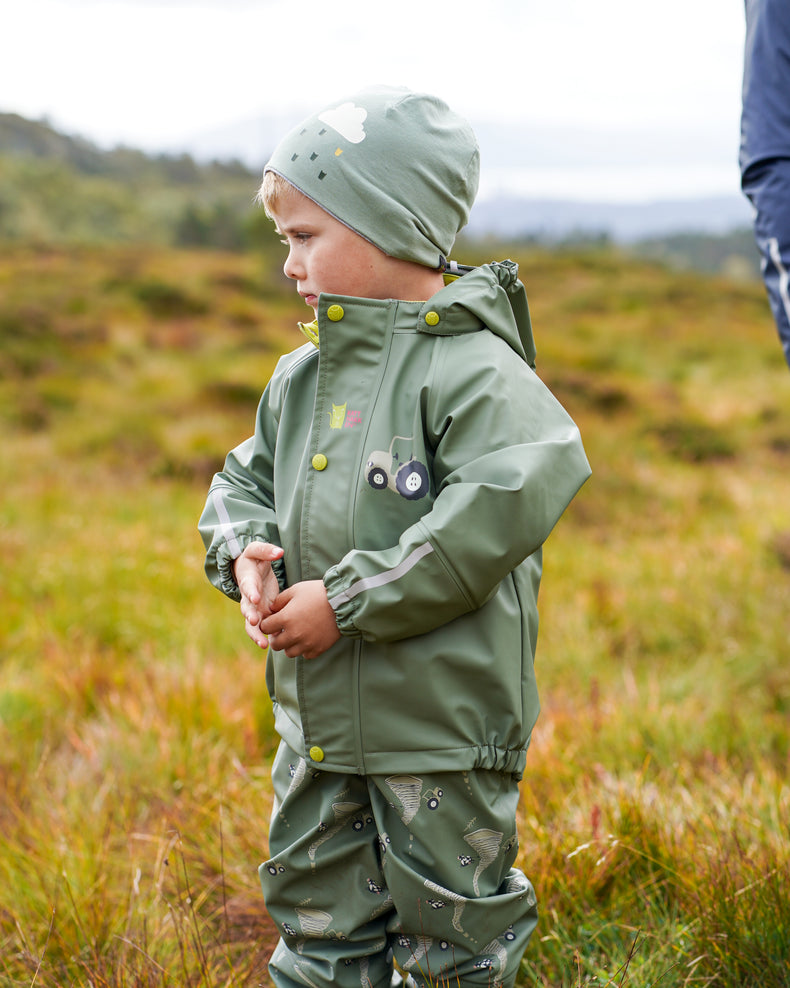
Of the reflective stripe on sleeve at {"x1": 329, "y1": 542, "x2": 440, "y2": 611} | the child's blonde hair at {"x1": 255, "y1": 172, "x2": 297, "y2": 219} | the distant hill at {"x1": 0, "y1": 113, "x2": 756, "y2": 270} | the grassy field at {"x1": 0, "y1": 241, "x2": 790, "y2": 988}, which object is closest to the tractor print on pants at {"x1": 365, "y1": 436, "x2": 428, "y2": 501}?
the reflective stripe on sleeve at {"x1": 329, "y1": 542, "x2": 440, "y2": 611}

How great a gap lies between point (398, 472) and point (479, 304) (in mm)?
308

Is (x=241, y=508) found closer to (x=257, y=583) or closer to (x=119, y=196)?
(x=257, y=583)

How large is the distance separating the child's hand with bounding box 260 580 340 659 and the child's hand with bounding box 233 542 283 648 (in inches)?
1.2

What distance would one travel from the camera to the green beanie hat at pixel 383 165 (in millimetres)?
1474

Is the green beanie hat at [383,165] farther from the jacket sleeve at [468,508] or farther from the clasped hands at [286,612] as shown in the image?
the clasped hands at [286,612]

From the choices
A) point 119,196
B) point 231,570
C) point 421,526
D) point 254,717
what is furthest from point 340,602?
point 119,196

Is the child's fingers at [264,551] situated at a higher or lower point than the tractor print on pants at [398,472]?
lower

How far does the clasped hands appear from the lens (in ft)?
4.59

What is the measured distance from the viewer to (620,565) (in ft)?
16.9

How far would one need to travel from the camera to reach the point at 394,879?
1525 millimetres

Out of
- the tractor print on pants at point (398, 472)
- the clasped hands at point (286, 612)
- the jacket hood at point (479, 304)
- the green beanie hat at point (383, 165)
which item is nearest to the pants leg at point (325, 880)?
the clasped hands at point (286, 612)

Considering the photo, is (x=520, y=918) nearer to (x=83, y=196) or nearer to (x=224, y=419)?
(x=224, y=419)

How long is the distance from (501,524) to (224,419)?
315 inches

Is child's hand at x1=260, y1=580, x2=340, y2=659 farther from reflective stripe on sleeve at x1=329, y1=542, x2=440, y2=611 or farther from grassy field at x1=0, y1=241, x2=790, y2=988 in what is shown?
grassy field at x1=0, y1=241, x2=790, y2=988
